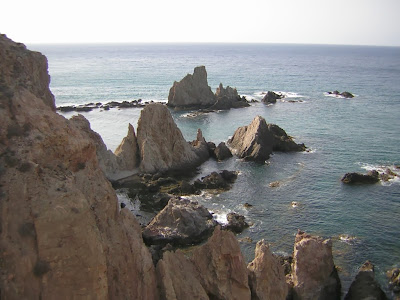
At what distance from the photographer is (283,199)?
49688 millimetres

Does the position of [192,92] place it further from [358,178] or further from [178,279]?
[178,279]

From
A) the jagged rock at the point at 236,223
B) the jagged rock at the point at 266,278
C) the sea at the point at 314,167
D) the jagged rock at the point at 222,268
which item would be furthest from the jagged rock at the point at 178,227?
the jagged rock at the point at 222,268

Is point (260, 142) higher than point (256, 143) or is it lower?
higher

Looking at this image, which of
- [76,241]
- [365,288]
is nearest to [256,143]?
[365,288]

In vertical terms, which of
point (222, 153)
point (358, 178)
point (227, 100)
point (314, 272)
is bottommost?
point (358, 178)

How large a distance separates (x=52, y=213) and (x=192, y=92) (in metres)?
92.4

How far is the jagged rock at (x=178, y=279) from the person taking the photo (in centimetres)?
2334

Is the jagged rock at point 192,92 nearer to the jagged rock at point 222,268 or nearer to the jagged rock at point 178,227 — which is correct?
the jagged rock at point 178,227

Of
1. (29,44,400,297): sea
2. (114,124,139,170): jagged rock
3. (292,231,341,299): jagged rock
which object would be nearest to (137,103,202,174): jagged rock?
(114,124,139,170): jagged rock

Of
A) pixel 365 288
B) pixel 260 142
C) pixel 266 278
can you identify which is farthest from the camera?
pixel 260 142

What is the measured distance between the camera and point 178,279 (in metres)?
24.5

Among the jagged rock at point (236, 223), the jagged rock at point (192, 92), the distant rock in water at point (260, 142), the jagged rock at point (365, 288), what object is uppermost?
the jagged rock at point (192, 92)

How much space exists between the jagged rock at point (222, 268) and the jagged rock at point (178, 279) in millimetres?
711

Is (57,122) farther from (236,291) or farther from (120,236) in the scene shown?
(236,291)
